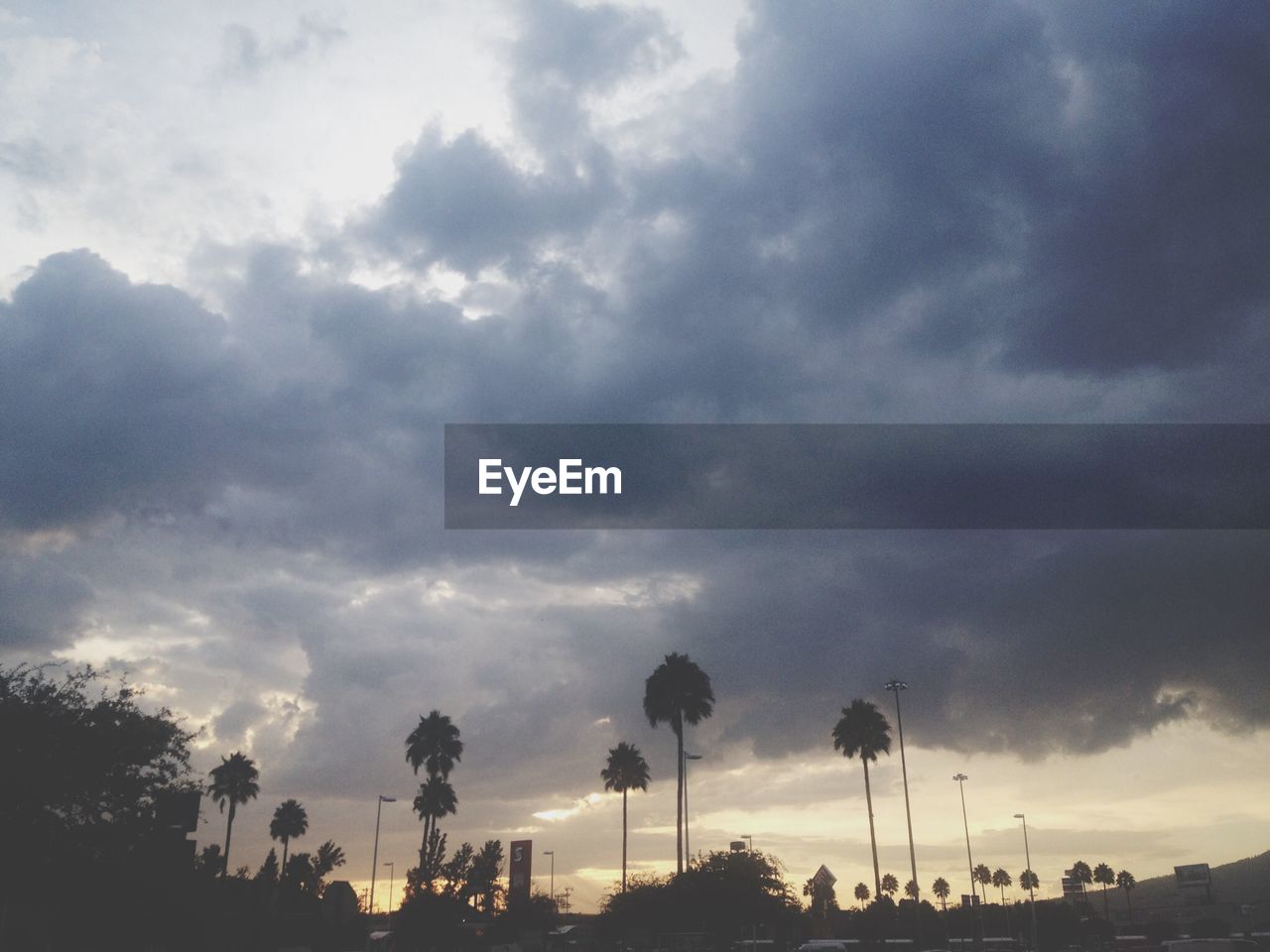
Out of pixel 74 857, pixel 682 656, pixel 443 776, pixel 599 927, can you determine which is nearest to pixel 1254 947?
pixel 74 857

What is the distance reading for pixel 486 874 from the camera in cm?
3975

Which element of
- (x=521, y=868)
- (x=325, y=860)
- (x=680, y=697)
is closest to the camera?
(x=325, y=860)

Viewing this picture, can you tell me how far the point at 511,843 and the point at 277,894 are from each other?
55.4 metres

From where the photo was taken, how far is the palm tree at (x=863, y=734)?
273 ft

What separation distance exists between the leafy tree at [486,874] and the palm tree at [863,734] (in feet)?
162

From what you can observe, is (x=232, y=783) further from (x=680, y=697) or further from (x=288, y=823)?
(x=680, y=697)

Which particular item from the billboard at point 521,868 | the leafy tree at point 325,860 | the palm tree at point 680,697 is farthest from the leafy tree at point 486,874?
the billboard at point 521,868

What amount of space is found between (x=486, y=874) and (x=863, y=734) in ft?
171

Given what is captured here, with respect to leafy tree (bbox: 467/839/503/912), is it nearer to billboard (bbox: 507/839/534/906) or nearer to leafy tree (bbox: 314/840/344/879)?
leafy tree (bbox: 314/840/344/879)

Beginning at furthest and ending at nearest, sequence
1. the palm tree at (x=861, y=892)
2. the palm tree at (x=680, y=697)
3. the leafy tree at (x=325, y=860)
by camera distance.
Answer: the palm tree at (x=861, y=892)
the palm tree at (x=680, y=697)
the leafy tree at (x=325, y=860)

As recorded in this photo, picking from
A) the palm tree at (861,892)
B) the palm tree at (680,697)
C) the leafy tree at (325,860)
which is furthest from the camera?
the palm tree at (861,892)

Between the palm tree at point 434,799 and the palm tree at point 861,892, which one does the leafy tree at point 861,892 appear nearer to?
the palm tree at point 861,892

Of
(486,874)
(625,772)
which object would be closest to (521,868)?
(625,772)

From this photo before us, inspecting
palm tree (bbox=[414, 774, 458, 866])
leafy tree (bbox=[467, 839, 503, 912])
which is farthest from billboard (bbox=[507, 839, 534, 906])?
leafy tree (bbox=[467, 839, 503, 912])
